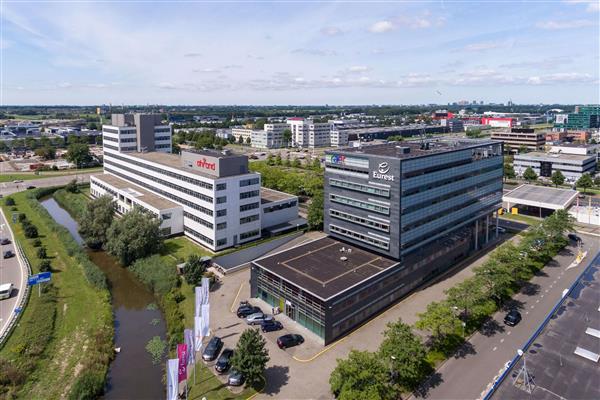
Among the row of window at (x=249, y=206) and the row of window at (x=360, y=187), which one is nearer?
the row of window at (x=360, y=187)

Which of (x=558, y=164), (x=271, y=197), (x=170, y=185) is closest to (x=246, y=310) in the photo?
(x=271, y=197)

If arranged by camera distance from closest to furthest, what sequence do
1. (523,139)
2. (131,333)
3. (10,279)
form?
(131,333) < (10,279) < (523,139)

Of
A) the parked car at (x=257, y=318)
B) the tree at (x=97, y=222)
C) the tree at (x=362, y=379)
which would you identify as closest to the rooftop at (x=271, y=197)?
the tree at (x=97, y=222)

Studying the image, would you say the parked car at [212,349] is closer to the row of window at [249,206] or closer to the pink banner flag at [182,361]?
the pink banner flag at [182,361]

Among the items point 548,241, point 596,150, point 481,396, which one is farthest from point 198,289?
point 596,150

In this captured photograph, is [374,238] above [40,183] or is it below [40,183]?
below

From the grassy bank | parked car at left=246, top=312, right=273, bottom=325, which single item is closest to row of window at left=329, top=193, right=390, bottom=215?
parked car at left=246, top=312, right=273, bottom=325

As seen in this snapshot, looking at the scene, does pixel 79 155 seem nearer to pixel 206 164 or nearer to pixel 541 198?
pixel 206 164
